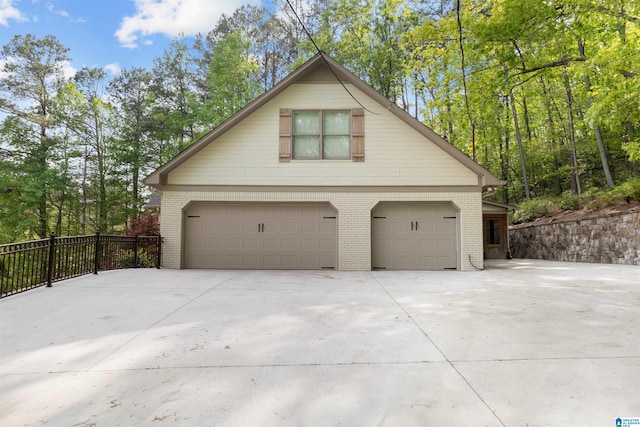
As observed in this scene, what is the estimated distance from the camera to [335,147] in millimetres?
9961

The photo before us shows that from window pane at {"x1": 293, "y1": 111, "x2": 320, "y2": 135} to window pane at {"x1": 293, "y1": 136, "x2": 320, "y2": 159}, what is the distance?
0.20 meters

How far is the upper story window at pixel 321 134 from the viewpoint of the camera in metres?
9.84

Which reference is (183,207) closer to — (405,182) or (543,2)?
(405,182)

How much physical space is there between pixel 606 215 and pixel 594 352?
10.9 metres

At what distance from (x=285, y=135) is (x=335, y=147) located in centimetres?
155

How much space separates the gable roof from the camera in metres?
9.51

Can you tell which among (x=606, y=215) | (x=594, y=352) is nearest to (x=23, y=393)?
(x=594, y=352)

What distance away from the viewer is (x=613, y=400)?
2166 mm

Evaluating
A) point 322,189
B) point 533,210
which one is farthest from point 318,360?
point 533,210

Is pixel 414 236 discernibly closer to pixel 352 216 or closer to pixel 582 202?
pixel 352 216

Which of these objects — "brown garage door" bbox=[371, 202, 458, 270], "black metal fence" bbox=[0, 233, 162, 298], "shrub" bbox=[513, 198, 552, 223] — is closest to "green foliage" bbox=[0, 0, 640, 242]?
"shrub" bbox=[513, 198, 552, 223]

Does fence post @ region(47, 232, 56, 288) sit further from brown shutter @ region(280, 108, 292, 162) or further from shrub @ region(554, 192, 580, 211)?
shrub @ region(554, 192, 580, 211)

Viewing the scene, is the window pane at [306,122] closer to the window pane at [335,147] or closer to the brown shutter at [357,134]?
the window pane at [335,147]

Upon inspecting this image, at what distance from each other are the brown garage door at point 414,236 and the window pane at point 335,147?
1.96 m
